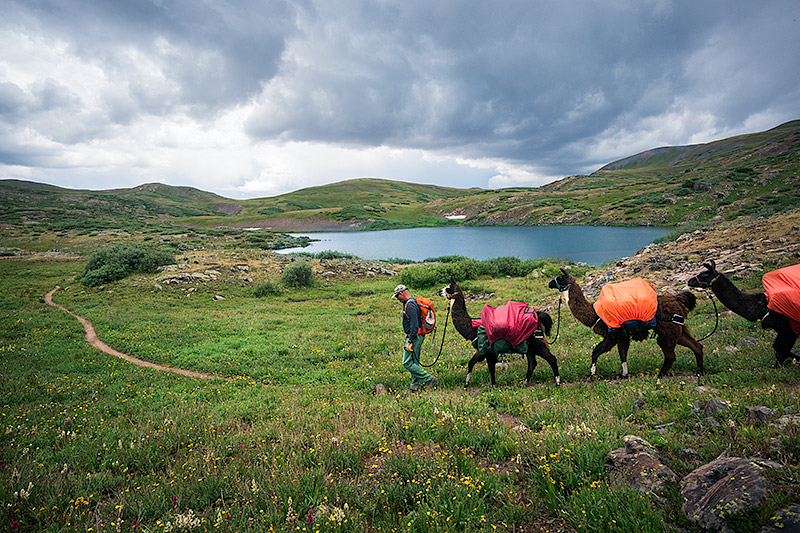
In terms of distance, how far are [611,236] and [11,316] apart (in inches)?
3291

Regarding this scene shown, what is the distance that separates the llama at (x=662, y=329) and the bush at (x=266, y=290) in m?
26.1

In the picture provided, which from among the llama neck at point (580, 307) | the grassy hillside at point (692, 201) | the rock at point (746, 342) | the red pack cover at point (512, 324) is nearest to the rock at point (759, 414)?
the red pack cover at point (512, 324)

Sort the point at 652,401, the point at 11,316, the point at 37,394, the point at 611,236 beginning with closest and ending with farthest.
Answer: the point at 652,401 < the point at 37,394 < the point at 11,316 < the point at 611,236

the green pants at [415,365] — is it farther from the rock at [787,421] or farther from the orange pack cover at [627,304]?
the rock at [787,421]

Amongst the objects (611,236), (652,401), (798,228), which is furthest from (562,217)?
(652,401)

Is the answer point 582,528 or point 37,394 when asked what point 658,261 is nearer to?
point 582,528

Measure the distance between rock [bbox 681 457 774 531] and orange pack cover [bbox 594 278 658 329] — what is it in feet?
15.3

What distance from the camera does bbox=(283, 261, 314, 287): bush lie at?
3266 centimetres

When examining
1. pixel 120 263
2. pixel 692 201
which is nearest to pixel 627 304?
pixel 120 263

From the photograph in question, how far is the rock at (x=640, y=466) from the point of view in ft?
11.7

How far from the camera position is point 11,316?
17906 mm

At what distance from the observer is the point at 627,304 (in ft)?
25.3

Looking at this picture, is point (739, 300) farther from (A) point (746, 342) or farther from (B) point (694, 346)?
(A) point (746, 342)

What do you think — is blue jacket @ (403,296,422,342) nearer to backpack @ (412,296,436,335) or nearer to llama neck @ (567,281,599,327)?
backpack @ (412,296,436,335)
